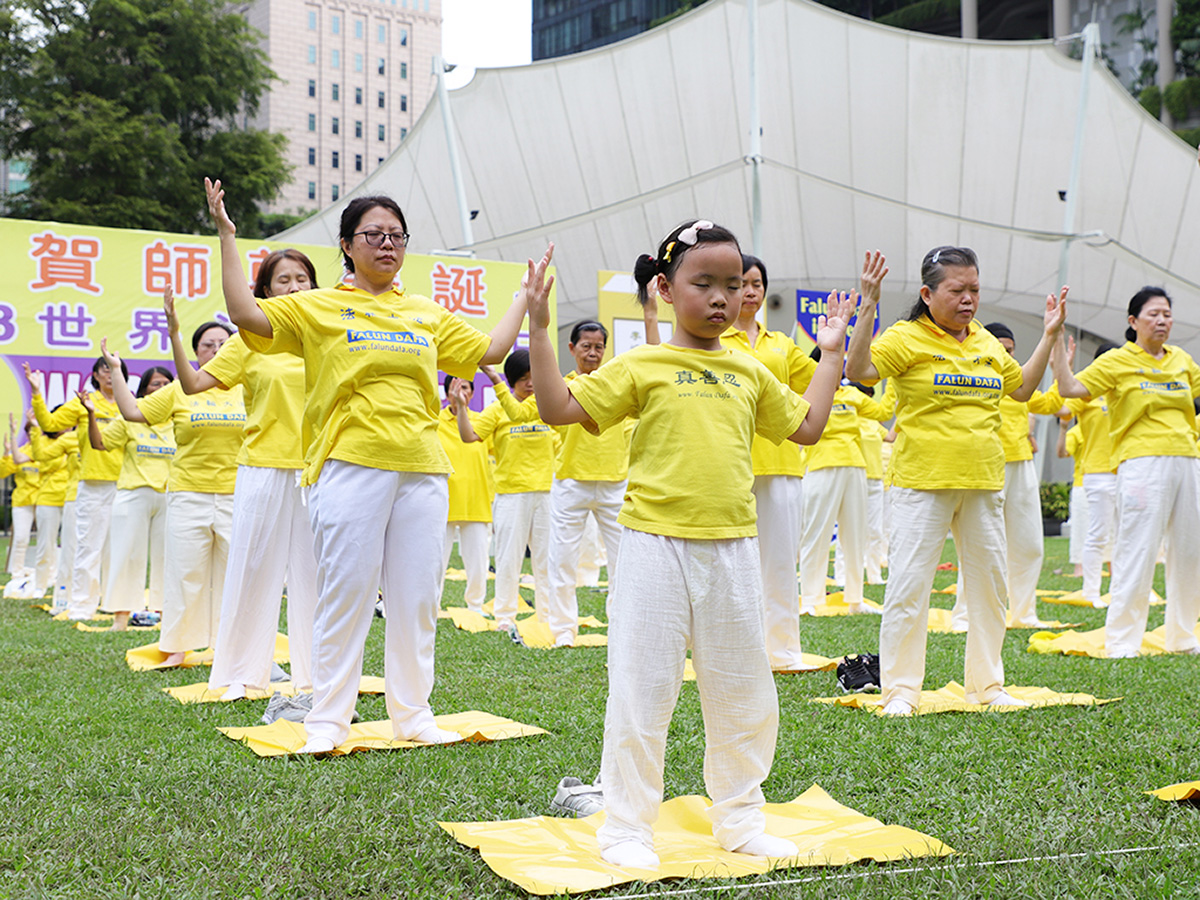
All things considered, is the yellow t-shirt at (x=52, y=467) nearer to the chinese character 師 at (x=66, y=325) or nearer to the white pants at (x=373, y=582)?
the chinese character 師 at (x=66, y=325)

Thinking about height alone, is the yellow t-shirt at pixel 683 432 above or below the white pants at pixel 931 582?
above

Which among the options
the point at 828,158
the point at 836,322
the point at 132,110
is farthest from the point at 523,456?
the point at 132,110

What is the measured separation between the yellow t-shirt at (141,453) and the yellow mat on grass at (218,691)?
3.06 m

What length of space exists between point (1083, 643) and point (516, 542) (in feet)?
13.6

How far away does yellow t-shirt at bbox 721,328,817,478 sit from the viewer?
20.3ft

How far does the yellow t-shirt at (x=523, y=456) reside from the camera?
29.9ft

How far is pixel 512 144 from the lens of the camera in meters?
23.9

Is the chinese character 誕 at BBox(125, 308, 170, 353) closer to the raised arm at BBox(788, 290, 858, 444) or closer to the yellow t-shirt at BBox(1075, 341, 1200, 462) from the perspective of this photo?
the yellow t-shirt at BBox(1075, 341, 1200, 462)

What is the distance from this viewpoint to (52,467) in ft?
41.5

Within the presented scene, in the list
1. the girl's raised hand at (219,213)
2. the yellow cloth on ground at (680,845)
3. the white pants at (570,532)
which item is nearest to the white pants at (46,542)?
the white pants at (570,532)

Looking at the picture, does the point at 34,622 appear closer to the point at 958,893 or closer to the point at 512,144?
the point at 958,893

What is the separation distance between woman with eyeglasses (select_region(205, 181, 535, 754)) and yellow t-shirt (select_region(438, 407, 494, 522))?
16.8ft

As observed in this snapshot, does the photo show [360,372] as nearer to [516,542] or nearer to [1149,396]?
[516,542]

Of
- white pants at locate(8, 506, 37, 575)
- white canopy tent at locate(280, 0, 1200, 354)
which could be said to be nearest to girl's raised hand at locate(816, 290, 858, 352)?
white pants at locate(8, 506, 37, 575)
